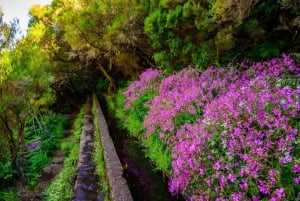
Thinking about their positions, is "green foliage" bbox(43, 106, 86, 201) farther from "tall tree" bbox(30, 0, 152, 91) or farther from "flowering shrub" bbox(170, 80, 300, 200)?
"tall tree" bbox(30, 0, 152, 91)

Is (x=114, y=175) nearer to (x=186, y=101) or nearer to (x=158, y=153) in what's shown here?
(x=158, y=153)

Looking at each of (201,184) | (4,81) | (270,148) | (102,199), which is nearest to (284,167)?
(270,148)

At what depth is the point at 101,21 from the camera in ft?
43.1

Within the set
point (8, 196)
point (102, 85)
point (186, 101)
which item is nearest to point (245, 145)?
point (186, 101)

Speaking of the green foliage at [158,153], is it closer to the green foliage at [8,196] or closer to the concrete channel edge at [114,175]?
the concrete channel edge at [114,175]

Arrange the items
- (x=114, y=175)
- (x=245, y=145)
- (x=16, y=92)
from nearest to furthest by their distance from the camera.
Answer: (x=245, y=145) < (x=114, y=175) < (x=16, y=92)

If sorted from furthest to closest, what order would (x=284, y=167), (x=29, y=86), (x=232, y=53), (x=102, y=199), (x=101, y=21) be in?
(x=101, y=21)
(x=232, y=53)
(x=29, y=86)
(x=102, y=199)
(x=284, y=167)

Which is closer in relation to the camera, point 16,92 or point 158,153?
point 158,153

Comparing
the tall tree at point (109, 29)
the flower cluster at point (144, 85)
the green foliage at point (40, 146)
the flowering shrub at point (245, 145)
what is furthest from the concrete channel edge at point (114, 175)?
the tall tree at point (109, 29)

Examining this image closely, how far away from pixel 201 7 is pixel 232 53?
143cm

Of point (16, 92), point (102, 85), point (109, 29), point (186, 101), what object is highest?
point (102, 85)

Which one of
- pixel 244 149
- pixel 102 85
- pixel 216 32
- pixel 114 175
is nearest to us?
pixel 244 149

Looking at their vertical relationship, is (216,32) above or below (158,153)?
above

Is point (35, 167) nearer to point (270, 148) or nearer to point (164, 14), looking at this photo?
point (164, 14)
